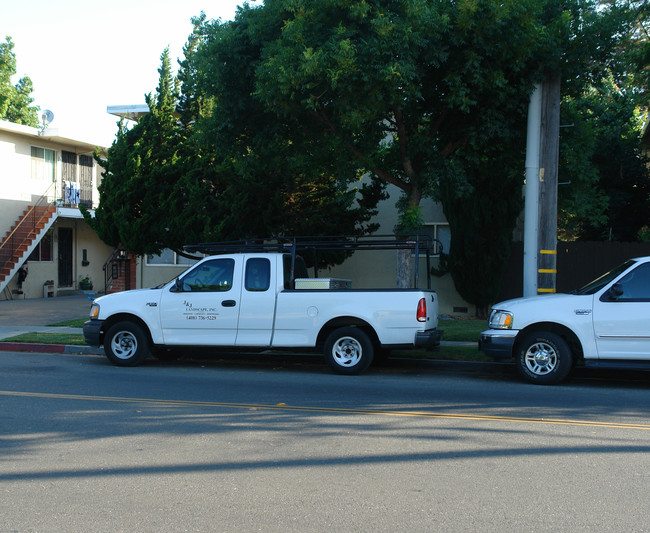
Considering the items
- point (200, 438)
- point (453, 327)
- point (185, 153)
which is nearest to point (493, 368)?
point (453, 327)

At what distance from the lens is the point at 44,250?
26.3 m

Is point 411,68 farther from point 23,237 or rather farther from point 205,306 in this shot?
point 23,237

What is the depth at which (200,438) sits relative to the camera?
21.4 ft

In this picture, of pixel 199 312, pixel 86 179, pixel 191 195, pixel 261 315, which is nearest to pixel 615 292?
pixel 261 315

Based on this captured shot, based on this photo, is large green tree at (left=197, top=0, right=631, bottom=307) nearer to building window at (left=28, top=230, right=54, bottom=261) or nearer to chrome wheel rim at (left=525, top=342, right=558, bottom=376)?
chrome wheel rim at (left=525, top=342, right=558, bottom=376)

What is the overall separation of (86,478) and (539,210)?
28.7 ft

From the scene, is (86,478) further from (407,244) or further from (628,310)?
(628,310)

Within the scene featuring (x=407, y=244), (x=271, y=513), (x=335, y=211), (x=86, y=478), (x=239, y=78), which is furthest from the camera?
(x=335, y=211)

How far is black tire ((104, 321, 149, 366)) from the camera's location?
36.6 feet

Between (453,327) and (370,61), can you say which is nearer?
(370,61)

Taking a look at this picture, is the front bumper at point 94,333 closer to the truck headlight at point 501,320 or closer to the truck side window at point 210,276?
the truck side window at point 210,276

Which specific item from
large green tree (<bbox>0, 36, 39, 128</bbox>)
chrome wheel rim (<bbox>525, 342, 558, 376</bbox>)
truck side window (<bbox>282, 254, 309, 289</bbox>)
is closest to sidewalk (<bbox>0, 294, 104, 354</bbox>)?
truck side window (<bbox>282, 254, 309, 289</bbox>)

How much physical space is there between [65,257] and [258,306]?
19.5m

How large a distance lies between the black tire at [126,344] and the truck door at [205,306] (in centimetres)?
44
